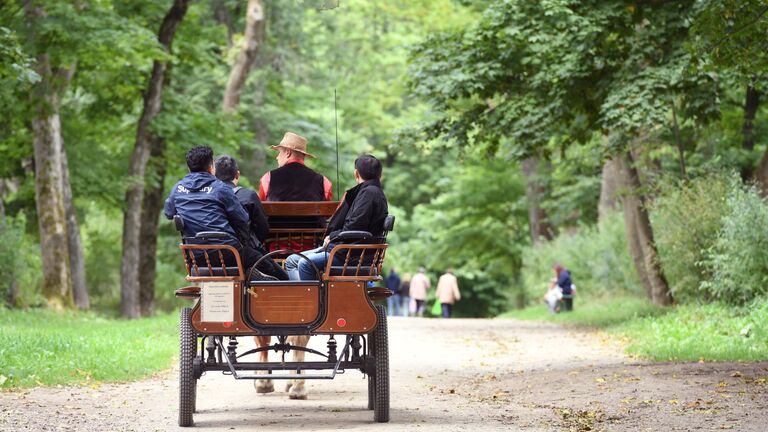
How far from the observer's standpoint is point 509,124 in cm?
2525

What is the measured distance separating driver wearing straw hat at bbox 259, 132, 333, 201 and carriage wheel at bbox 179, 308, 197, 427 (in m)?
2.20

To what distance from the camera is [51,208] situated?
27531 millimetres

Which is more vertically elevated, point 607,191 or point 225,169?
point 607,191

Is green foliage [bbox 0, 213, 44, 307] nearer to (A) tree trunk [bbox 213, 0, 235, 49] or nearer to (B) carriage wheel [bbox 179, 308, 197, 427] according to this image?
(A) tree trunk [bbox 213, 0, 235, 49]

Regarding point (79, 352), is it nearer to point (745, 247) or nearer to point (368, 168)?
point (368, 168)

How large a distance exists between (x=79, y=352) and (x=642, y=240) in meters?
14.7

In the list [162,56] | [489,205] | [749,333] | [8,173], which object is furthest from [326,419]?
[489,205]

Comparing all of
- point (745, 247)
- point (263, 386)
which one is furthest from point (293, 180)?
point (745, 247)

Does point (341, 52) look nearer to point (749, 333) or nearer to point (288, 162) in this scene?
point (749, 333)

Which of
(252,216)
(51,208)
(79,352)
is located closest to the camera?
(252,216)

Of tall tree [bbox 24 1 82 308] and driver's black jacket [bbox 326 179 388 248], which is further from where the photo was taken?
tall tree [bbox 24 1 82 308]

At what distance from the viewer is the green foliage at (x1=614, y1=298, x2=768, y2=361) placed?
16.9 m

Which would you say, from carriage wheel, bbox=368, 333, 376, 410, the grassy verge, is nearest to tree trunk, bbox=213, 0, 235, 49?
the grassy verge

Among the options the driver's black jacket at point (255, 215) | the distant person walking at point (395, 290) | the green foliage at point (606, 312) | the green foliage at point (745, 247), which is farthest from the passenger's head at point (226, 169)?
the distant person walking at point (395, 290)
